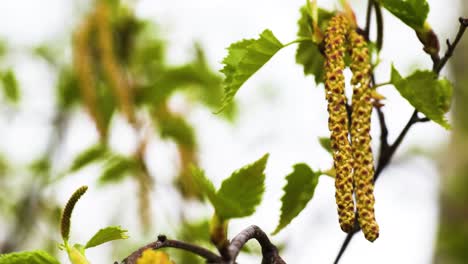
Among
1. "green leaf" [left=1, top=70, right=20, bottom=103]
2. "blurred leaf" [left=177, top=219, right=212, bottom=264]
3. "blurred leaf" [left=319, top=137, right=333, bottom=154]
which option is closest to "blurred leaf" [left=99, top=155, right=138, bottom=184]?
"blurred leaf" [left=177, top=219, right=212, bottom=264]

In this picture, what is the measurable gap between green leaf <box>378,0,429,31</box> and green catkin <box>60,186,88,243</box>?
1.87 feet

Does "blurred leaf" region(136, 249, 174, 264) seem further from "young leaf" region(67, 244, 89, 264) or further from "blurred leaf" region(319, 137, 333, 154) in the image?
"blurred leaf" region(319, 137, 333, 154)

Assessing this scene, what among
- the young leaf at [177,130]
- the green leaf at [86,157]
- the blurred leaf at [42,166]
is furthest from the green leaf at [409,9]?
the blurred leaf at [42,166]

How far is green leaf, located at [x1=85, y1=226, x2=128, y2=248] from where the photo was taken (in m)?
0.82

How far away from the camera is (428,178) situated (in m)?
4.25

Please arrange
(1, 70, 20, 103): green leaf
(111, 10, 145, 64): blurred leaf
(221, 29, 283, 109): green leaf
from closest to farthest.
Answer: (221, 29, 283, 109): green leaf → (111, 10, 145, 64): blurred leaf → (1, 70, 20, 103): green leaf

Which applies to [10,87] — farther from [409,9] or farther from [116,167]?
[409,9]

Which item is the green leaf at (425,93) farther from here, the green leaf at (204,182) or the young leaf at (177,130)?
the young leaf at (177,130)

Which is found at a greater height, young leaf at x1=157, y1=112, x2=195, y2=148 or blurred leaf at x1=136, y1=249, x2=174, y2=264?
young leaf at x1=157, y1=112, x2=195, y2=148

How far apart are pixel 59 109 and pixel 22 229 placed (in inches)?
21.2

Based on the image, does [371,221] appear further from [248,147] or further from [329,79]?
[248,147]

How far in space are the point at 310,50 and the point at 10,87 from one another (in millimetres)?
1769

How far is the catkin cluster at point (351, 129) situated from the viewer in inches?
32.5

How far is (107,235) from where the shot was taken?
0.84 metres
